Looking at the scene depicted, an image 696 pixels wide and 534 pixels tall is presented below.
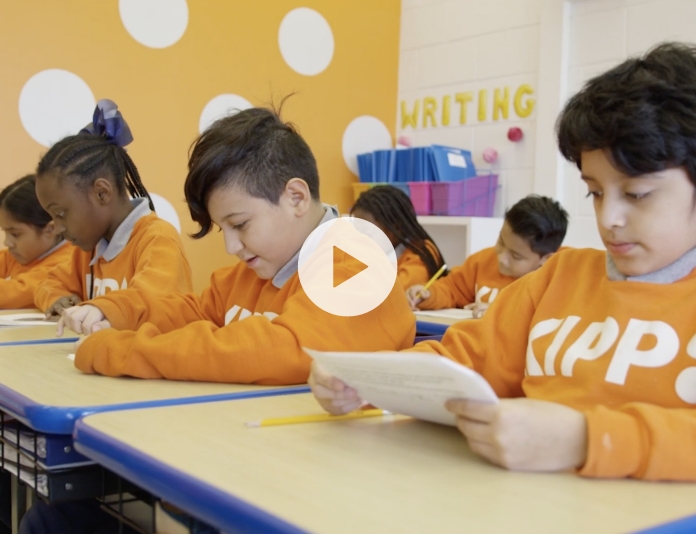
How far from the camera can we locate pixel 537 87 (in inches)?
124

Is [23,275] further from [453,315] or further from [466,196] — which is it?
[466,196]

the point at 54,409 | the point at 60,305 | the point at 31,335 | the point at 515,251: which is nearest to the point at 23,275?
the point at 60,305

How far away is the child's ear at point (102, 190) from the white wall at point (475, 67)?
1832 mm

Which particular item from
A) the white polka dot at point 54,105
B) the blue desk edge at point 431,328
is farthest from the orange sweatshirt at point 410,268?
the white polka dot at point 54,105

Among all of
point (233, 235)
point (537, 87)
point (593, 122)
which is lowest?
point (233, 235)

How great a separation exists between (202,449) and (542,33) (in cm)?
274

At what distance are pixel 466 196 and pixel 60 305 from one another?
1854 mm

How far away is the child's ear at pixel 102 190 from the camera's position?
193 cm

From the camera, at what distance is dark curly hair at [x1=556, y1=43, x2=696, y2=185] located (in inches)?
32.3

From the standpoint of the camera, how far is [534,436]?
2.24 feet

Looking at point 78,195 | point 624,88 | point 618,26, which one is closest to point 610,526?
point 624,88

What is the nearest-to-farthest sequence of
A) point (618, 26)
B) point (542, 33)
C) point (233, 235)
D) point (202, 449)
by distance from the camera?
point (202, 449)
point (233, 235)
point (618, 26)
point (542, 33)

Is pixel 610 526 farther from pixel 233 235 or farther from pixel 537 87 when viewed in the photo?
pixel 537 87

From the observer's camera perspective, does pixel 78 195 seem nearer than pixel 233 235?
No
